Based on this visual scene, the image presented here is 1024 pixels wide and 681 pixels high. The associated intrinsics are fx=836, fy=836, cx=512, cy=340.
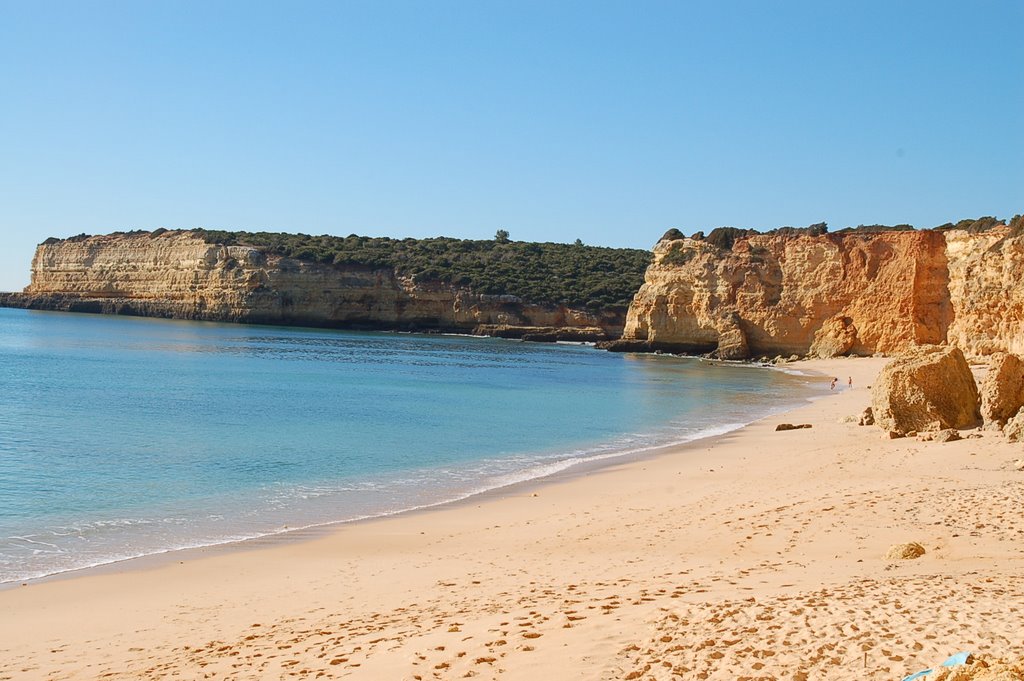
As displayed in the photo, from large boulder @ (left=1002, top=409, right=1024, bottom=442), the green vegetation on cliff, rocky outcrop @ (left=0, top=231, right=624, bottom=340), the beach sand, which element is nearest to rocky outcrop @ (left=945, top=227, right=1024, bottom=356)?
large boulder @ (left=1002, top=409, right=1024, bottom=442)

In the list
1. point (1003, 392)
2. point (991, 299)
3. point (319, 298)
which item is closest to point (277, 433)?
point (1003, 392)

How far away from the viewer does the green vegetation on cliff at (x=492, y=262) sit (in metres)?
85.9

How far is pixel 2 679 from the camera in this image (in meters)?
5.80

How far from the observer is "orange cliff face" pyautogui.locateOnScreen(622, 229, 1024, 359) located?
160 ft

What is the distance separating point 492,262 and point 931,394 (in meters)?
79.7

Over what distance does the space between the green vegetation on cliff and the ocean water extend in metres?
39.9

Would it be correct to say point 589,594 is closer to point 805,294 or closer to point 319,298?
point 805,294

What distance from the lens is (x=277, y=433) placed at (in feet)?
64.3

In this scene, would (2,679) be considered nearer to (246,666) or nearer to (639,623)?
(246,666)

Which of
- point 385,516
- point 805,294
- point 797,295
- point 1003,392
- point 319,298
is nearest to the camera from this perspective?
point 385,516

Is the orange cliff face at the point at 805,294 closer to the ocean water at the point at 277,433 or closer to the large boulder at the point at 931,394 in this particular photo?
the ocean water at the point at 277,433

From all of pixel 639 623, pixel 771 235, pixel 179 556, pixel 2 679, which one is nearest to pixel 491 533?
pixel 179 556

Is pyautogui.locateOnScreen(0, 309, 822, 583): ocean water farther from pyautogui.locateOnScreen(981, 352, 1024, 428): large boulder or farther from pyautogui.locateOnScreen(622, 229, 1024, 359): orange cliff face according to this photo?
pyautogui.locateOnScreen(622, 229, 1024, 359): orange cliff face

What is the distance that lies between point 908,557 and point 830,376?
3617cm
